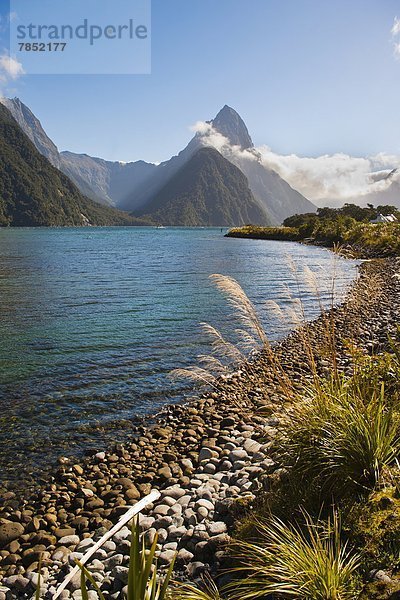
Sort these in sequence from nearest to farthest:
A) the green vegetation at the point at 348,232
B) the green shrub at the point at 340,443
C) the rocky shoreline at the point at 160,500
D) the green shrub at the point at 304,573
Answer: the green shrub at the point at 304,573 < the green shrub at the point at 340,443 < the rocky shoreline at the point at 160,500 < the green vegetation at the point at 348,232

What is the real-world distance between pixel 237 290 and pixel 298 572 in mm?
2810

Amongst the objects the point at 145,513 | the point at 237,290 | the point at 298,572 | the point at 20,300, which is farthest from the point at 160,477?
the point at 20,300

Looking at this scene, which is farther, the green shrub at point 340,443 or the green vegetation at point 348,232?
the green vegetation at point 348,232

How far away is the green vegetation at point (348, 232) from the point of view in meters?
44.6

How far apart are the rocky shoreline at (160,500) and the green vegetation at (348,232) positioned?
3.21m

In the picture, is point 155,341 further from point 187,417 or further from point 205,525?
point 205,525

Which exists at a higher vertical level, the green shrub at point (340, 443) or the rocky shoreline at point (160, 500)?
the green shrub at point (340, 443)

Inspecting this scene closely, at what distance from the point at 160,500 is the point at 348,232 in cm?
6254

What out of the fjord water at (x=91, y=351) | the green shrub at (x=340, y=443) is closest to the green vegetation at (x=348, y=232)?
the green shrub at (x=340, y=443)

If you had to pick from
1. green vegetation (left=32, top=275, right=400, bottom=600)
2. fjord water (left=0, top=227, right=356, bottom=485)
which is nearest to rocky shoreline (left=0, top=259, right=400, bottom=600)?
green vegetation (left=32, top=275, right=400, bottom=600)

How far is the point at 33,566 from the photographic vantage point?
4707mm

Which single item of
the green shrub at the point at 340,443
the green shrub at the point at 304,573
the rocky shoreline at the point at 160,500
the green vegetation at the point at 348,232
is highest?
the green vegetation at the point at 348,232

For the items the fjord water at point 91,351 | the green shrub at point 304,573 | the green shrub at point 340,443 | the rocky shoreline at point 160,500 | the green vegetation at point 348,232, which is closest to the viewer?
the green shrub at point 304,573

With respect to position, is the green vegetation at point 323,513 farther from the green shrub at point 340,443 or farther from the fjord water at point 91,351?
the fjord water at point 91,351
